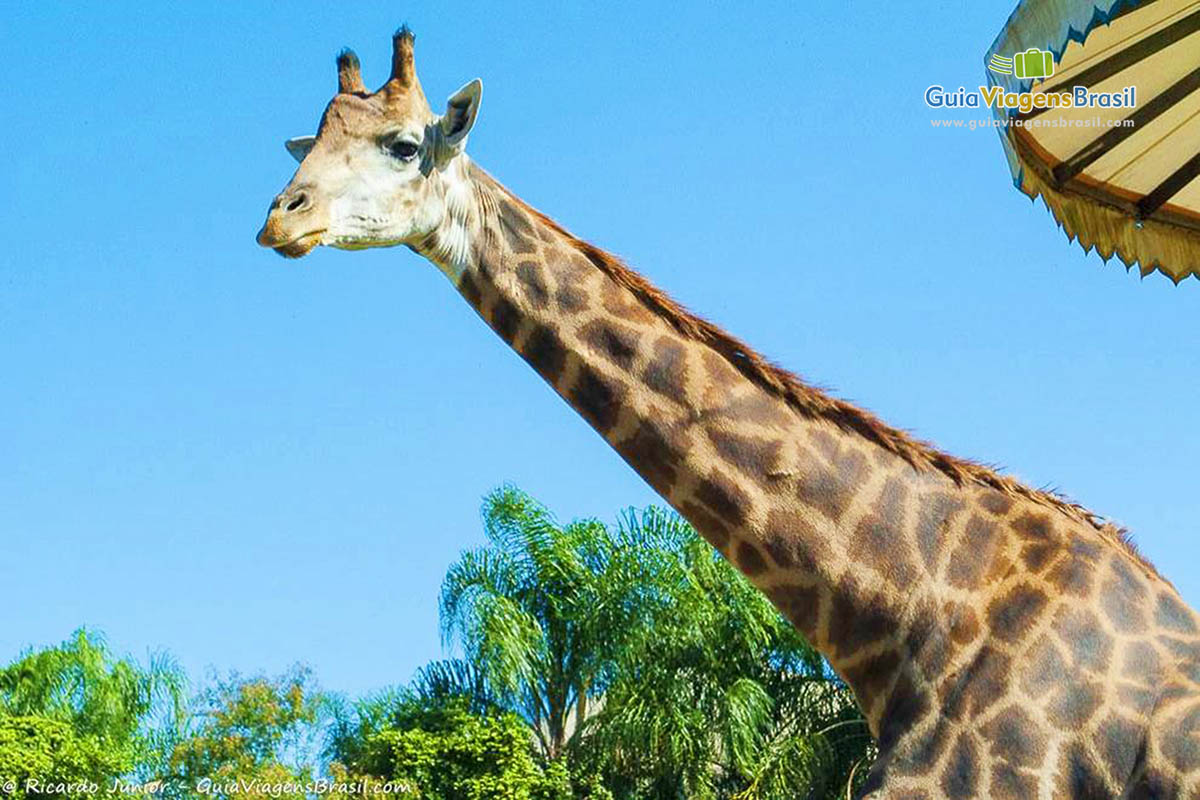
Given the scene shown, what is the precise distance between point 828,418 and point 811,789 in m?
18.4

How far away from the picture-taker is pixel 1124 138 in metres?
7.43

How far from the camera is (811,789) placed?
2345cm

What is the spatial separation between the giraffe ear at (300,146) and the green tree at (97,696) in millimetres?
18416

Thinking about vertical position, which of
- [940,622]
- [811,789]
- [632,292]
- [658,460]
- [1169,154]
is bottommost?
[940,622]

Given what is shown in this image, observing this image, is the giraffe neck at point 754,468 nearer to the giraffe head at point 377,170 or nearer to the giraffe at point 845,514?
the giraffe at point 845,514

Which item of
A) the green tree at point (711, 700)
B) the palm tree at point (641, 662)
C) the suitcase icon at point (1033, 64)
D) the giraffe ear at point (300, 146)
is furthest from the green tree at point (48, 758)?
the suitcase icon at point (1033, 64)

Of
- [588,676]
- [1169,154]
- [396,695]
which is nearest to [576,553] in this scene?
[588,676]

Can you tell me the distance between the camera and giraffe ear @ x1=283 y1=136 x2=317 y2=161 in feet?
22.7

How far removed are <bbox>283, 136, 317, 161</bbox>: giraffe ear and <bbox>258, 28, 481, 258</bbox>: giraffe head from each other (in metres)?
0.32

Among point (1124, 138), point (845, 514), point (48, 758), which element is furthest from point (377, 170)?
point (48, 758)

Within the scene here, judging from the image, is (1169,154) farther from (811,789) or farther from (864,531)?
(811,789)

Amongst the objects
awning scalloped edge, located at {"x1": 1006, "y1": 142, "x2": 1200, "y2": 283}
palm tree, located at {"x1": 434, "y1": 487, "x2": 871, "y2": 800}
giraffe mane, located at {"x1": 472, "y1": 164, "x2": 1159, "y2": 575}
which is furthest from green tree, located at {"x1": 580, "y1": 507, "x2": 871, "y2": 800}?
giraffe mane, located at {"x1": 472, "y1": 164, "x2": 1159, "y2": 575}

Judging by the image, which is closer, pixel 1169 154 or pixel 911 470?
pixel 911 470

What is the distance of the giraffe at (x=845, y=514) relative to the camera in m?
5.40
